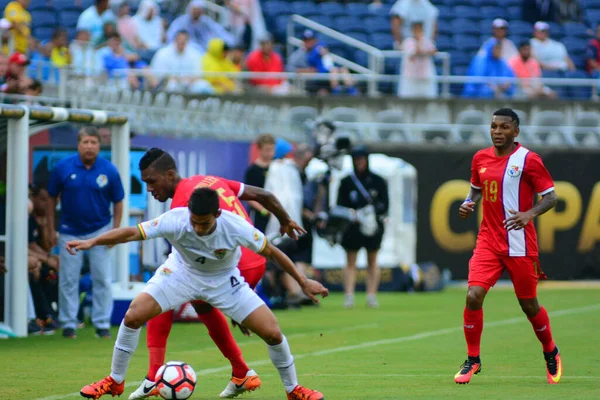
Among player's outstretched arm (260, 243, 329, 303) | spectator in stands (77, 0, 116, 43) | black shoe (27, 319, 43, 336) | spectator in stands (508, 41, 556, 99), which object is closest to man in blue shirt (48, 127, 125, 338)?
black shoe (27, 319, 43, 336)

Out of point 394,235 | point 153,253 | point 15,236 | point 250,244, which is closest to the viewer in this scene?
point 250,244

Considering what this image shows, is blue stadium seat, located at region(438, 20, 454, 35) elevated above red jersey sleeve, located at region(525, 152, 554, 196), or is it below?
above

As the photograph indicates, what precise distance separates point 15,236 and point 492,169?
5248 mm

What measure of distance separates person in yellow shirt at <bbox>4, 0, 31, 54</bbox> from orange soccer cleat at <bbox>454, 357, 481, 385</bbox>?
10.9 metres

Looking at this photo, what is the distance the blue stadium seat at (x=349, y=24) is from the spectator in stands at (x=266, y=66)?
3.14 metres

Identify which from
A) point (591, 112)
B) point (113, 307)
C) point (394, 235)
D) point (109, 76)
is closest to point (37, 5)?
point (109, 76)

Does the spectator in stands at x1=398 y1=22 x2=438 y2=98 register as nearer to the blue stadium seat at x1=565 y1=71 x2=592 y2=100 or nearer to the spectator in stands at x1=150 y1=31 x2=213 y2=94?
the blue stadium seat at x1=565 y1=71 x2=592 y2=100

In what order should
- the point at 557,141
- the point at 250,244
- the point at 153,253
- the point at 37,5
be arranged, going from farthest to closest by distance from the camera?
1. the point at 37,5
2. the point at 557,141
3. the point at 153,253
4. the point at 250,244

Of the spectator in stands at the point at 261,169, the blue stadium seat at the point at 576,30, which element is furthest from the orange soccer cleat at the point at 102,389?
the blue stadium seat at the point at 576,30

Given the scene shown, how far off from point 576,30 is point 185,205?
20436 millimetres

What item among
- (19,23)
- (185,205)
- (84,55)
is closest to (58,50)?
(84,55)

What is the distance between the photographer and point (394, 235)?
68.0ft

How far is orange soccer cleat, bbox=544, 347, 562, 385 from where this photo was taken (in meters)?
8.95

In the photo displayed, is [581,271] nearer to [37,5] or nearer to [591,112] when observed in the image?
[591,112]
